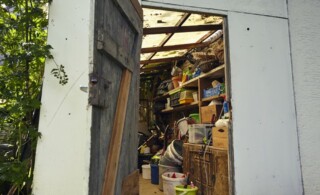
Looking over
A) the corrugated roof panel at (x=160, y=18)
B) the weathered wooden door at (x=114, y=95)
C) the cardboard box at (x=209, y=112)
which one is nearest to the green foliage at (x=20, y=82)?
the weathered wooden door at (x=114, y=95)

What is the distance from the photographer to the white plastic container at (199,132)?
11.9 feet

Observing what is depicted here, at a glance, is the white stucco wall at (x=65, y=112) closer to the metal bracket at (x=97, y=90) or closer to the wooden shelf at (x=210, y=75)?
the metal bracket at (x=97, y=90)

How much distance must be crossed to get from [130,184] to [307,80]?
226cm

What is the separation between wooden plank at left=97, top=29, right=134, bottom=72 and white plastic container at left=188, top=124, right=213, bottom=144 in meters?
2.14

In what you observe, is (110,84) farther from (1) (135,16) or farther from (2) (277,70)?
(2) (277,70)

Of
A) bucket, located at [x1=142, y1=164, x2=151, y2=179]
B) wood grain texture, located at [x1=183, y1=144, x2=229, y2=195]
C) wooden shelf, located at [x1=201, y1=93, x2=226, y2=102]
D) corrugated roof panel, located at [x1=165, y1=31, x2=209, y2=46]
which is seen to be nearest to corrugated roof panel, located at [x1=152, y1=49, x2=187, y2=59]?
corrugated roof panel, located at [x1=165, y1=31, x2=209, y2=46]

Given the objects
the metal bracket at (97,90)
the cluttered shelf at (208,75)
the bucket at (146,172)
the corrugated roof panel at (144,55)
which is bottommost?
the bucket at (146,172)

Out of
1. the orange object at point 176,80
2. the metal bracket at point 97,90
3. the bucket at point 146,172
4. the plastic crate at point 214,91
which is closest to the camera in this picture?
the metal bracket at point 97,90

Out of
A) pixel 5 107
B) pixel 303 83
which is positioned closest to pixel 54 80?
pixel 5 107

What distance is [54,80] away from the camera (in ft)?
5.24

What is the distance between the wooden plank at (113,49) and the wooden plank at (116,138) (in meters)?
0.08

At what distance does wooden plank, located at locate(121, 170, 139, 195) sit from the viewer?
5.51 feet

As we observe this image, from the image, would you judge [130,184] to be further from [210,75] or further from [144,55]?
[144,55]

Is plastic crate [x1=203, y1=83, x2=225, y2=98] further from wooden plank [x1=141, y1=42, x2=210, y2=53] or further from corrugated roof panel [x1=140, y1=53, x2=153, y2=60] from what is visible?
corrugated roof panel [x1=140, y1=53, x2=153, y2=60]
